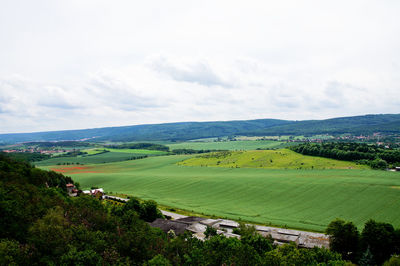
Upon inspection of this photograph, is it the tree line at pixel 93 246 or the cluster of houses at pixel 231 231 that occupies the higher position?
the tree line at pixel 93 246

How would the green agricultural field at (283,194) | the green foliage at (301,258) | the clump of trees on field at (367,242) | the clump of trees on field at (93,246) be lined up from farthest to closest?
the green agricultural field at (283,194) → the clump of trees on field at (367,242) → the green foliage at (301,258) → the clump of trees on field at (93,246)

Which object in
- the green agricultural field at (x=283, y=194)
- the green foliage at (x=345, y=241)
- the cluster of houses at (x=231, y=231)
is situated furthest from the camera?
the green agricultural field at (x=283, y=194)

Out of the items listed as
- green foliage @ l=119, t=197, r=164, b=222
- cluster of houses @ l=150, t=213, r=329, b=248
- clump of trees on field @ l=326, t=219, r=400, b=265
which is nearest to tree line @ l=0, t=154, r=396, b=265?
clump of trees on field @ l=326, t=219, r=400, b=265

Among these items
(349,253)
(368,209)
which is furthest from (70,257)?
(368,209)

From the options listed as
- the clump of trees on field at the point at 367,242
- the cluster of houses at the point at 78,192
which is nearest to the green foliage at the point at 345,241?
the clump of trees on field at the point at 367,242

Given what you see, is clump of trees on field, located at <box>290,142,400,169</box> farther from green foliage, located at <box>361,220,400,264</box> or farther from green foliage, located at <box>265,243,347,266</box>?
green foliage, located at <box>265,243,347,266</box>

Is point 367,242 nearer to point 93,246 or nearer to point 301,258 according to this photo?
A: point 301,258

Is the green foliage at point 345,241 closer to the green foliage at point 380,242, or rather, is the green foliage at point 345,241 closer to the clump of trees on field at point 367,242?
the clump of trees on field at point 367,242
